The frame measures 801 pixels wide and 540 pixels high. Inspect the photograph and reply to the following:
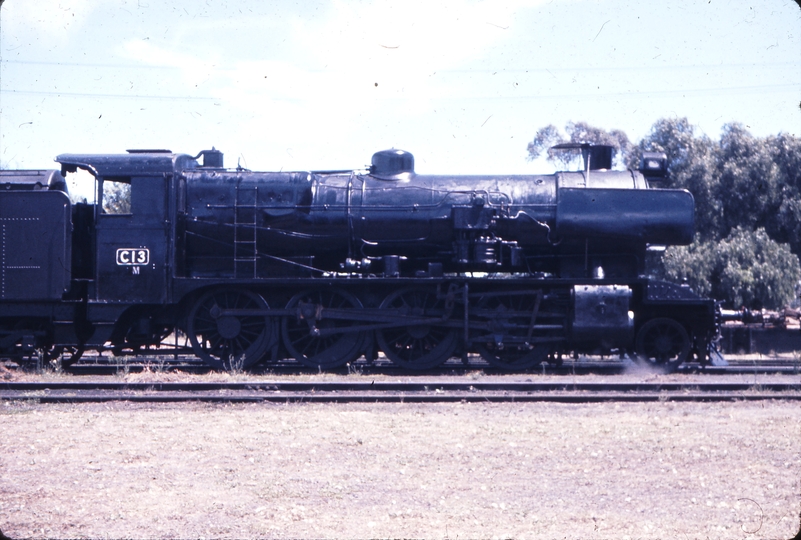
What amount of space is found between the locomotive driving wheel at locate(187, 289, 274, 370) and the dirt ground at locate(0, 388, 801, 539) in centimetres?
359

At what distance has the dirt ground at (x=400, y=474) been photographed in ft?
14.1

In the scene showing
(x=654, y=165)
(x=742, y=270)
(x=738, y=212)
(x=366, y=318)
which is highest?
(x=738, y=212)

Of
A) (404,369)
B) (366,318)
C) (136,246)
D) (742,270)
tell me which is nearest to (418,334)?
(404,369)

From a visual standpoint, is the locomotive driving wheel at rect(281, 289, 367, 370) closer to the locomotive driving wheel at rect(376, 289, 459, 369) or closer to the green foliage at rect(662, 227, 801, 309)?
the locomotive driving wheel at rect(376, 289, 459, 369)

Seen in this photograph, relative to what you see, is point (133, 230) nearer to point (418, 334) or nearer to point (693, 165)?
point (418, 334)

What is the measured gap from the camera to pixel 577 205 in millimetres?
11227

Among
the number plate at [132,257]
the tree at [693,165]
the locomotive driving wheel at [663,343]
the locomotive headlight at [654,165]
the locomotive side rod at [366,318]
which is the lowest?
the locomotive driving wheel at [663,343]

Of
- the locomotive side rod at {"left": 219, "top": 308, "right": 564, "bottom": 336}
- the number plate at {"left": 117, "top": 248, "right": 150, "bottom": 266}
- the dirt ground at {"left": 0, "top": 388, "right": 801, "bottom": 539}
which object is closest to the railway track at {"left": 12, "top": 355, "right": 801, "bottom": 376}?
the locomotive side rod at {"left": 219, "top": 308, "right": 564, "bottom": 336}

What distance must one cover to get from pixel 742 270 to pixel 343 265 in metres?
14.7

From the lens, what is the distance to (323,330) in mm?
11516

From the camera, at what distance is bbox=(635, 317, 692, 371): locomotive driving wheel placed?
37.4ft

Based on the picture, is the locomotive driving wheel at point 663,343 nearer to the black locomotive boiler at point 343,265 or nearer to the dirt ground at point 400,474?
the black locomotive boiler at point 343,265

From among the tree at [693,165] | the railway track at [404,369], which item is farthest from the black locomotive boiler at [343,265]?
the tree at [693,165]

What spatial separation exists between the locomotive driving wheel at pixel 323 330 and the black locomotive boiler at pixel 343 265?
33 mm
